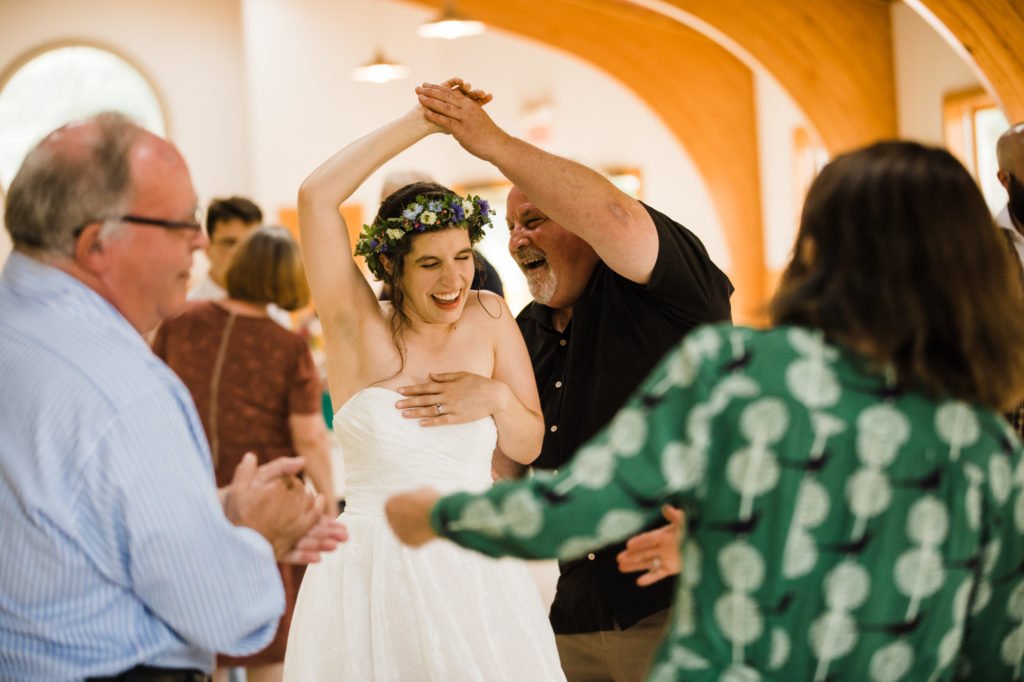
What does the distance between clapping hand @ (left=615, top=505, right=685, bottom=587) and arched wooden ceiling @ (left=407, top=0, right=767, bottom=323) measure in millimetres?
10163

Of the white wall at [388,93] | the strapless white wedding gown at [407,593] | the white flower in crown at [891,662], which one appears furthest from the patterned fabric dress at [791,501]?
the white wall at [388,93]

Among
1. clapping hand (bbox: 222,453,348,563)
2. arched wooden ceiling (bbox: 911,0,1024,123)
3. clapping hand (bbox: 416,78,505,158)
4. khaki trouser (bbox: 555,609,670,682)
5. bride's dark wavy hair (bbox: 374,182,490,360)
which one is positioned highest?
arched wooden ceiling (bbox: 911,0,1024,123)

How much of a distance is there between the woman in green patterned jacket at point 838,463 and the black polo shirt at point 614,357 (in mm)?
1278

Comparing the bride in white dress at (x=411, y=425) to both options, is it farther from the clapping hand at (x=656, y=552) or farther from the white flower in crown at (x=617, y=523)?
the white flower in crown at (x=617, y=523)

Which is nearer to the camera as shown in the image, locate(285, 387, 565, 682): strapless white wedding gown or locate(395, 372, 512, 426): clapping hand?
locate(285, 387, 565, 682): strapless white wedding gown

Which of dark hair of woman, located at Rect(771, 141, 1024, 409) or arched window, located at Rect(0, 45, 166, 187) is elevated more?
arched window, located at Rect(0, 45, 166, 187)

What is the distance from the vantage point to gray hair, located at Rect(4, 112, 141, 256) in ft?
6.25

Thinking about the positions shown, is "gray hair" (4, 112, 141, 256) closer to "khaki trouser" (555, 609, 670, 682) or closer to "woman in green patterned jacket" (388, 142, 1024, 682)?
"woman in green patterned jacket" (388, 142, 1024, 682)

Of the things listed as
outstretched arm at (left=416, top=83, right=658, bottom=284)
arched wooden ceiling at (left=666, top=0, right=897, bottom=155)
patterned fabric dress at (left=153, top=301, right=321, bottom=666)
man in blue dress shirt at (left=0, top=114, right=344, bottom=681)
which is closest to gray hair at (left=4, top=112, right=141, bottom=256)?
man in blue dress shirt at (left=0, top=114, right=344, bottom=681)

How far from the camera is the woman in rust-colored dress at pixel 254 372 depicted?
442cm

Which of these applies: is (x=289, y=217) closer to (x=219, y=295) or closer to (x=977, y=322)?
(x=219, y=295)

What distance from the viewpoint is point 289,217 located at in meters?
14.1

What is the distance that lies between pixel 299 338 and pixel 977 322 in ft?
10.7

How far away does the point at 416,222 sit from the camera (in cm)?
306
